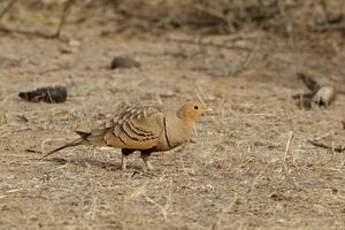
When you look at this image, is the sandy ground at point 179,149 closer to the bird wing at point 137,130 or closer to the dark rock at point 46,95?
the dark rock at point 46,95

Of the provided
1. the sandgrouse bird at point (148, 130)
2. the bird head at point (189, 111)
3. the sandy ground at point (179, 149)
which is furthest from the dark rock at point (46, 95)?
the bird head at point (189, 111)

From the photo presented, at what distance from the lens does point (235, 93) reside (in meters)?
9.52

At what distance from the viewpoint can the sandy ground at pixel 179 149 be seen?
5453mm

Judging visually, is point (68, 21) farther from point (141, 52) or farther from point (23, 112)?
point (23, 112)

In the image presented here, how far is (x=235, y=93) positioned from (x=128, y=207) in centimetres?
418

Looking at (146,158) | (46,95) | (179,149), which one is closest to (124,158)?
(146,158)

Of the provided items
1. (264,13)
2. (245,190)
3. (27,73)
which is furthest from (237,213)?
(264,13)

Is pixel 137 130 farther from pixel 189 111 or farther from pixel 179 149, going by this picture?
pixel 179 149

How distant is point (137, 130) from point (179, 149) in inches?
43.0

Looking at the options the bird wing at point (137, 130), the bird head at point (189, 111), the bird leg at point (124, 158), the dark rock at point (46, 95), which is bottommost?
the dark rock at point (46, 95)

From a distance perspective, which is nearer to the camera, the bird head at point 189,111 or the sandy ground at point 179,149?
the sandy ground at point 179,149

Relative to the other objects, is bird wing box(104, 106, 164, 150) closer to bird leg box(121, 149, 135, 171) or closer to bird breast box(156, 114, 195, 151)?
bird breast box(156, 114, 195, 151)

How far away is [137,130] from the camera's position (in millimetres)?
6090

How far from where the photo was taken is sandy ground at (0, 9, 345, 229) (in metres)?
5.45
